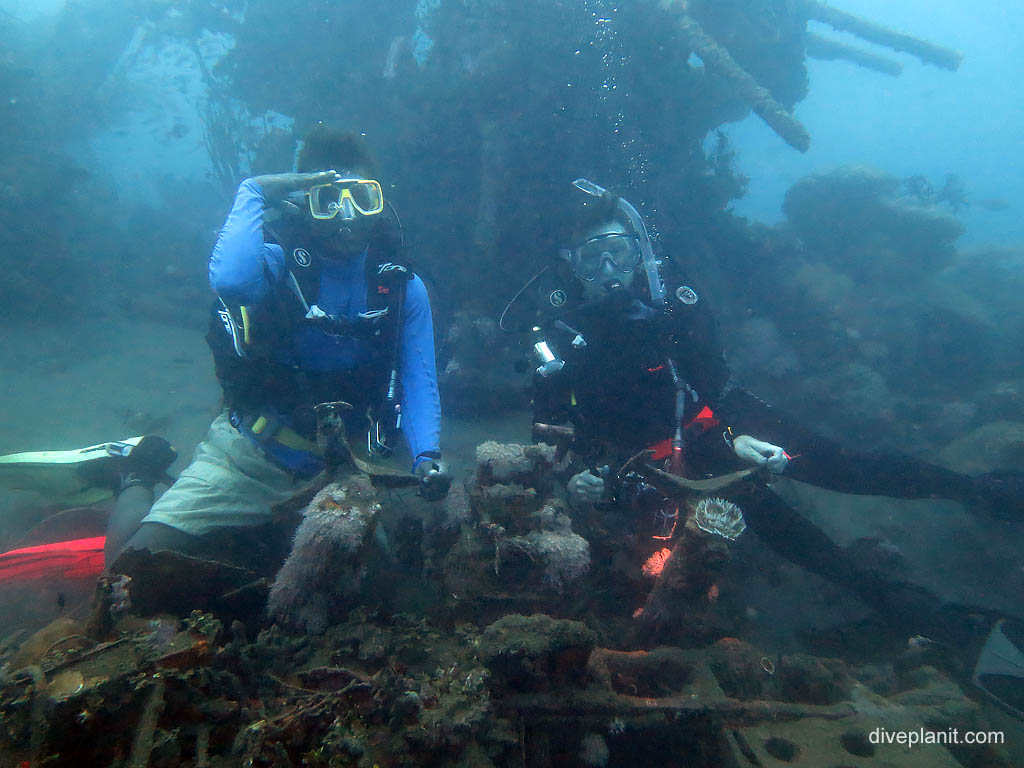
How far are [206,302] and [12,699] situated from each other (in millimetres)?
13082

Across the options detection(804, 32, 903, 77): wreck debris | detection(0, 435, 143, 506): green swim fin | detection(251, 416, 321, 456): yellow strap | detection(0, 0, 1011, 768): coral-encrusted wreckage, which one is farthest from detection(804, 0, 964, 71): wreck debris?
detection(0, 435, 143, 506): green swim fin

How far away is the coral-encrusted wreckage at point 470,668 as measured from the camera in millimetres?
1651

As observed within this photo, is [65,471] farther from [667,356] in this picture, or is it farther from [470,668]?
[667,356]

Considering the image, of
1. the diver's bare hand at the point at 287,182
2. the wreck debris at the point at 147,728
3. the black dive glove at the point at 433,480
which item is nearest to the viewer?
the wreck debris at the point at 147,728

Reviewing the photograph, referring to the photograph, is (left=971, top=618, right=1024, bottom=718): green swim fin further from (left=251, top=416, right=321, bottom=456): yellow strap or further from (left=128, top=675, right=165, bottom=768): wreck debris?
(left=251, top=416, right=321, bottom=456): yellow strap

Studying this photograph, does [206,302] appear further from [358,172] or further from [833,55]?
[833,55]

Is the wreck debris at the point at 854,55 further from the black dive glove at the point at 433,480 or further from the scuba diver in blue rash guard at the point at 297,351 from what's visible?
the black dive glove at the point at 433,480

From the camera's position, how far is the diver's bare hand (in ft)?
12.8

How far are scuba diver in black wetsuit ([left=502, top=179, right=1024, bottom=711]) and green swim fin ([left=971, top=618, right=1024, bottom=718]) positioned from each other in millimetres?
578

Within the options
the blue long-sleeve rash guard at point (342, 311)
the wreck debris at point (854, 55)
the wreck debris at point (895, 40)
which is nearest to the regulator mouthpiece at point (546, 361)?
the blue long-sleeve rash guard at point (342, 311)

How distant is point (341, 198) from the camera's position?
12.9 feet

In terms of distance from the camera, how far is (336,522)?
104 inches

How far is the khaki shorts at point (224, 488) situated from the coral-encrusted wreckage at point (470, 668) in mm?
372

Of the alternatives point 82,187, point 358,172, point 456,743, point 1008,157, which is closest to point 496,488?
point 456,743
